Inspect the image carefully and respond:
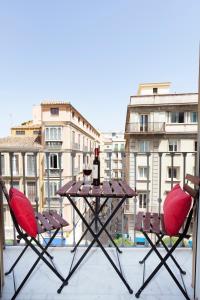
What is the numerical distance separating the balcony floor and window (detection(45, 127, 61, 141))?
478 inches

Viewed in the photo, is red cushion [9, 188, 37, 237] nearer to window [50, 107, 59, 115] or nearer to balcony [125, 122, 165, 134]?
balcony [125, 122, 165, 134]

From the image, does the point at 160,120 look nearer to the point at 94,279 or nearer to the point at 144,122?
the point at 144,122

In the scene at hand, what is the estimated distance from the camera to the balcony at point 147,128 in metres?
10.7

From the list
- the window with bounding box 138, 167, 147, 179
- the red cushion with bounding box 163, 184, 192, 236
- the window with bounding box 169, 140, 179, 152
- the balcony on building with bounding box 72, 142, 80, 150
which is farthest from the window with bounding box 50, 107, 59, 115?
the red cushion with bounding box 163, 184, 192, 236

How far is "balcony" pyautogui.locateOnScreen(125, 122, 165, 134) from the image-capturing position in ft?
35.0

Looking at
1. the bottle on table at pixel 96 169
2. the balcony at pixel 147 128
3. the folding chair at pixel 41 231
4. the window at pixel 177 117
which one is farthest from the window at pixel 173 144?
the folding chair at pixel 41 231

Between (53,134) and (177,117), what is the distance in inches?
349

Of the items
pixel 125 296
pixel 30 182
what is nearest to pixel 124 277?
pixel 125 296

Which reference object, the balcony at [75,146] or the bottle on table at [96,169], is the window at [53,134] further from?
the bottle on table at [96,169]

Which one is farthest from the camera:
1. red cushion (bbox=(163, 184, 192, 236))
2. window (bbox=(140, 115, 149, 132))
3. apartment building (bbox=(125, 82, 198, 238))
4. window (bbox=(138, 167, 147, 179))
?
window (bbox=(140, 115, 149, 132))

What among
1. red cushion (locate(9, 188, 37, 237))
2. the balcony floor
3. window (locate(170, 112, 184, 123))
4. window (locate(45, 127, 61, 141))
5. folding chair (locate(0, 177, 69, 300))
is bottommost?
the balcony floor

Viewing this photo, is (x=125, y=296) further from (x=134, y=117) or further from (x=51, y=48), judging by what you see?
(x=134, y=117)

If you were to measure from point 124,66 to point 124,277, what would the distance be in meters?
4.58

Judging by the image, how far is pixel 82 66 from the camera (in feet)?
17.0
